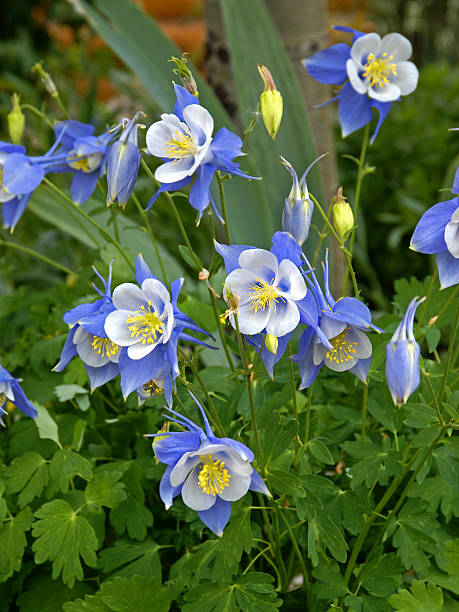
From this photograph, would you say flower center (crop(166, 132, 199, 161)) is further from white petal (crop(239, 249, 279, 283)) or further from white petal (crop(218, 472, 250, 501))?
white petal (crop(218, 472, 250, 501))

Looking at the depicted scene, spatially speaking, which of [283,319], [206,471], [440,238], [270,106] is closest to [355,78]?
[270,106]

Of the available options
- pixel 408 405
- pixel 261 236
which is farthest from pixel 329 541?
pixel 261 236

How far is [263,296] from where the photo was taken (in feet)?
2.18

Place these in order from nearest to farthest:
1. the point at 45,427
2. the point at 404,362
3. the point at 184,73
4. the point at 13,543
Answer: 1. the point at 404,362
2. the point at 184,73
3. the point at 13,543
4. the point at 45,427

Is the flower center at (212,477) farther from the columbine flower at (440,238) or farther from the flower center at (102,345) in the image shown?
the columbine flower at (440,238)

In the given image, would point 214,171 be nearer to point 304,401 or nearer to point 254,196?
point 304,401

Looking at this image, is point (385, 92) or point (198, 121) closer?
point (198, 121)

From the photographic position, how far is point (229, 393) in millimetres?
964

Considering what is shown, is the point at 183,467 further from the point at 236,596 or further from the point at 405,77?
the point at 405,77

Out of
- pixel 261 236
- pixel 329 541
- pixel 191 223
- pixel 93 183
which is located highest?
pixel 93 183

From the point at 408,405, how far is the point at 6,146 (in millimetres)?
619

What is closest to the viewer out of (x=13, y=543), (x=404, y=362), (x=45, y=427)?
(x=404, y=362)

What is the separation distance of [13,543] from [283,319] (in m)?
0.45

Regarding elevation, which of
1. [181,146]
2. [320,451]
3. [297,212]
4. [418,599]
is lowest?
[418,599]
